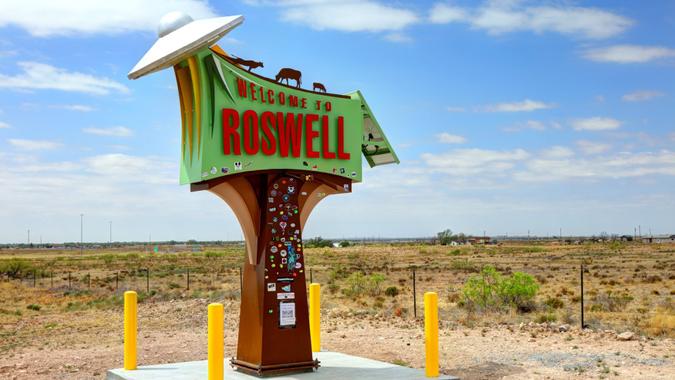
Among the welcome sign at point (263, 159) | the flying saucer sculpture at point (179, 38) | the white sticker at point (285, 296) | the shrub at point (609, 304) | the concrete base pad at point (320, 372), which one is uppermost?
the flying saucer sculpture at point (179, 38)

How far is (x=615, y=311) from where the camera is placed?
22.5 metres

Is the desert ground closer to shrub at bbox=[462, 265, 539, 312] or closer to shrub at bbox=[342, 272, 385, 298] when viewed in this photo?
shrub at bbox=[342, 272, 385, 298]

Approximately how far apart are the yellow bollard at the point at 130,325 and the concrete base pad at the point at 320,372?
0.61 feet

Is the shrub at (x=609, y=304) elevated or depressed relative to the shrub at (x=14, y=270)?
elevated

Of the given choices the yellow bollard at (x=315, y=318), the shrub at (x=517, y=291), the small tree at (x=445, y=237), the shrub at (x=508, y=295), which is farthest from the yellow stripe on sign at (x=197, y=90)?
the small tree at (x=445, y=237)

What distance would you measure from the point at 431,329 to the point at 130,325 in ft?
15.4

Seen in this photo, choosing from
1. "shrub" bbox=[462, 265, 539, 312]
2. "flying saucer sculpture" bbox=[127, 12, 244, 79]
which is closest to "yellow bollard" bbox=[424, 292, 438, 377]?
"flying saucer sculpture" bbox=[127, 12, 244, 79]

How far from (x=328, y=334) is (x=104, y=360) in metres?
5.39

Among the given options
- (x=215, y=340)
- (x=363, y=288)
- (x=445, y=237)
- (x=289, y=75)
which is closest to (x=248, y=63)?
(x=289, y=75)

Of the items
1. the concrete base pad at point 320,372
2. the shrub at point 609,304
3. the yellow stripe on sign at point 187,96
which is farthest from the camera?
the shrub at point 609,304

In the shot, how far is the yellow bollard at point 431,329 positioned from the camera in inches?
418

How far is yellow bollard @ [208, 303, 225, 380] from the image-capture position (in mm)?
9328

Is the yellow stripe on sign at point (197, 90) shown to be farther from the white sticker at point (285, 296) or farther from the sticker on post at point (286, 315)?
the sticker on post at point (286, 315)

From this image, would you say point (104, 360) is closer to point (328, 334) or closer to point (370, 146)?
point (328, 334)
